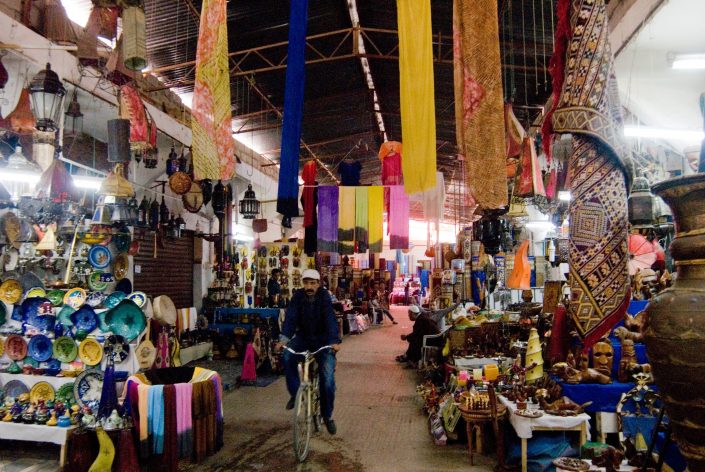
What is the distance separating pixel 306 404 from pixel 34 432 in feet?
7.24

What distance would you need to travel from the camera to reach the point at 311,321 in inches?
191

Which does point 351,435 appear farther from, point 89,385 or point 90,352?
point 90,352

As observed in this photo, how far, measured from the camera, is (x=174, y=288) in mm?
9594

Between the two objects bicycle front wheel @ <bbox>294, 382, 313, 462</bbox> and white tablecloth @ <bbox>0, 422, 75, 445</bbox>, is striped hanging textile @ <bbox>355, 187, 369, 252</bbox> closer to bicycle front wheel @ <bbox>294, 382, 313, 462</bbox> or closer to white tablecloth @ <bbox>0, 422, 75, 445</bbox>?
bicycle front wheel @ <bbox>294, 382, 313, 462</bbox>

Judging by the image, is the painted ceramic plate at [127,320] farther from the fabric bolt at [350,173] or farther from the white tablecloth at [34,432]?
the fabric bolt at [350,173]

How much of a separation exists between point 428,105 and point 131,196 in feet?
11.0

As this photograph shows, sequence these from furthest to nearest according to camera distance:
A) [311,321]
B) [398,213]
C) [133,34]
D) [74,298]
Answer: [398,213] < [311,321] < [74,298] < [133,34]

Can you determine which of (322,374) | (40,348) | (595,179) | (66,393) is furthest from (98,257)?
(595,179)

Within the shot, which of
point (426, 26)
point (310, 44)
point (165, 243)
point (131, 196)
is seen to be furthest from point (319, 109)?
point (426, 26)

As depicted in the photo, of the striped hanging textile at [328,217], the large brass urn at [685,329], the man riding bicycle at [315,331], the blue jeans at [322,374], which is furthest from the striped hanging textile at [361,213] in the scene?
the large brass urn at [685,329]

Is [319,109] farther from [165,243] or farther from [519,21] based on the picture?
[519,21]

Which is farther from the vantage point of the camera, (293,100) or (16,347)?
(16,347)

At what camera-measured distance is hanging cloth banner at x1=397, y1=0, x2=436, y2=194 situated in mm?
3740

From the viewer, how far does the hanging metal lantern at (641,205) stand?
4367 mm
